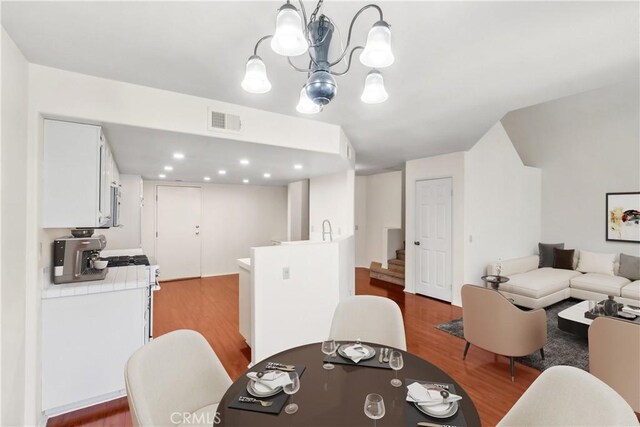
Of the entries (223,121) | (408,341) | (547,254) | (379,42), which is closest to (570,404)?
(379,42)

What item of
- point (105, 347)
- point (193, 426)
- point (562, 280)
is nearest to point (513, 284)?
point (562, 280)

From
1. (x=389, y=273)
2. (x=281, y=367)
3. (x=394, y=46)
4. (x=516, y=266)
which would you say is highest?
(x=394, y=46)

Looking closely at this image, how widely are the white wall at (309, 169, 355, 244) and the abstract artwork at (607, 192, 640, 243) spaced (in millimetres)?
4742

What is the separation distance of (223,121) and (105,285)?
1694 mm

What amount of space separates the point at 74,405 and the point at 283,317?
68.5 inches

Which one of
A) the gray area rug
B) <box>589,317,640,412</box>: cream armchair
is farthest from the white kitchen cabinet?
<box>589,317,640,412</box>: cream armchair

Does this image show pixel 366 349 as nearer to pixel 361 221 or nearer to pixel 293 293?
pixel 293 293

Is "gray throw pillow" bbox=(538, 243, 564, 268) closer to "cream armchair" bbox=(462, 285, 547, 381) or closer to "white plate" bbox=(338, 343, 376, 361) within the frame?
"cream armchair" bbox=(462, 285, 547, 381)

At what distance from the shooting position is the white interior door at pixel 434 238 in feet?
15.9

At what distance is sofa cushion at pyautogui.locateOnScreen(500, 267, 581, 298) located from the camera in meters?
4.35

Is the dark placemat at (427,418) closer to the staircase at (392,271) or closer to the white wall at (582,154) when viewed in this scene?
the staircase at (392,271)

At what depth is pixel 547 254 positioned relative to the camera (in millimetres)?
5672

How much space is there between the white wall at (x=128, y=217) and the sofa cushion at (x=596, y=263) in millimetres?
7994

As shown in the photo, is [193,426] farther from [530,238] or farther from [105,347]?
[530,238]
